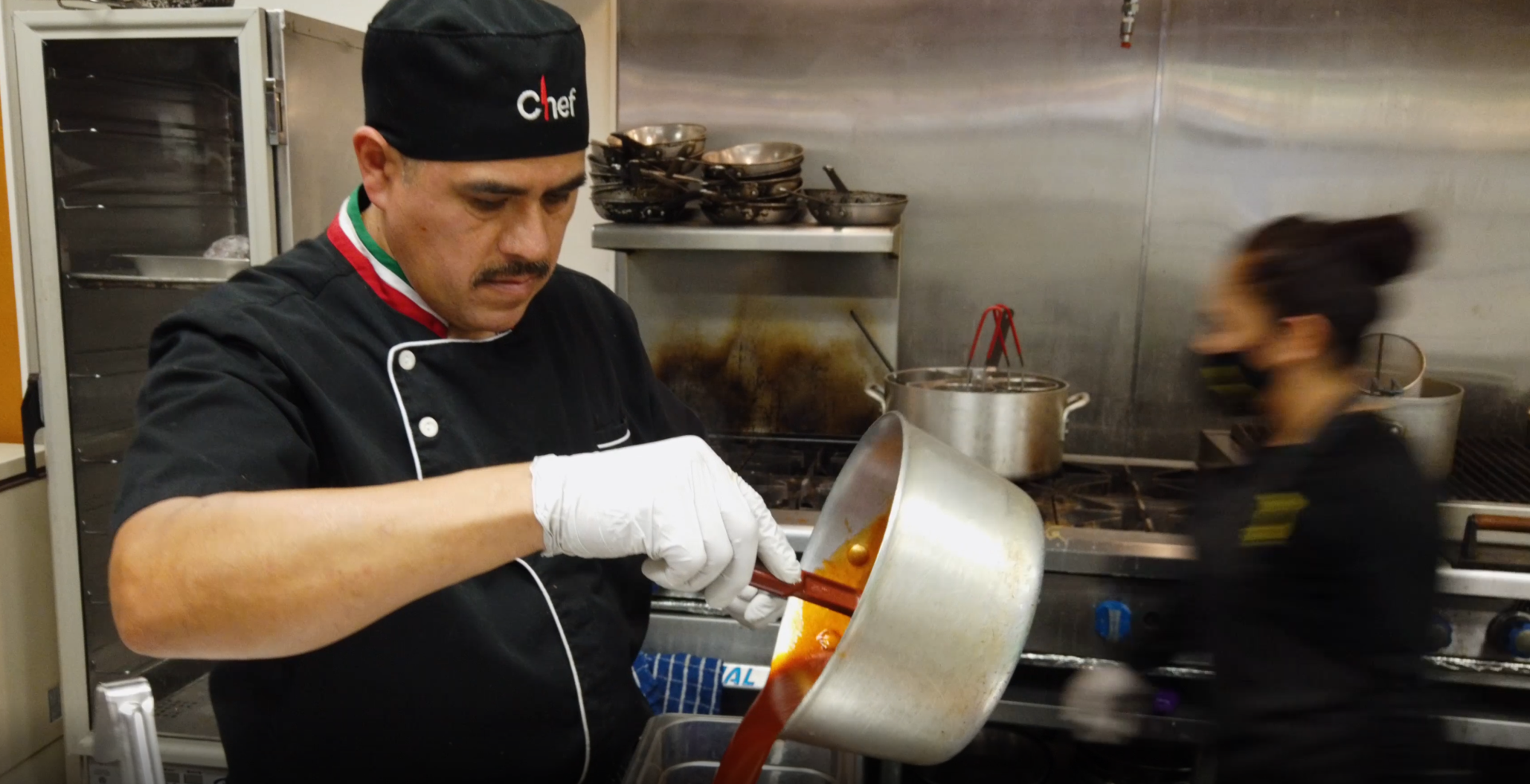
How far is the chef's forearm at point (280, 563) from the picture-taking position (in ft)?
2.75

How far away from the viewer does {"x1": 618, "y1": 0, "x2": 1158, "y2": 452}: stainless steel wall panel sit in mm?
2533

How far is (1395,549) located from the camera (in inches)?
54.3

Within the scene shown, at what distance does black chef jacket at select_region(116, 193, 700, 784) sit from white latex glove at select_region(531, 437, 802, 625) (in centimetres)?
25

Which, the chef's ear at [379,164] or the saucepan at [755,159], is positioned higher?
the saucepan at [755,159]

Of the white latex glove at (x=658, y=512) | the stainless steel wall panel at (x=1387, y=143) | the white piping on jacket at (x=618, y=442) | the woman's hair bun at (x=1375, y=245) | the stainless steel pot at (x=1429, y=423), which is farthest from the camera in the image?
the stainless steel wall panel at (x=1387, y=143)

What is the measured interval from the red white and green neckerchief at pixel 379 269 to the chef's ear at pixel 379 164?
5cm

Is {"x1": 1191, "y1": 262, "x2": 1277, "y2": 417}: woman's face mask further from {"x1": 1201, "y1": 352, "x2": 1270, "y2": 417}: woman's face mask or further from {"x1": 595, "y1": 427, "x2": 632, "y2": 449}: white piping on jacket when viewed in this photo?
{"x1": 595, "y1": 427, "x2": 632, "y2": 449}: white piping on jacket

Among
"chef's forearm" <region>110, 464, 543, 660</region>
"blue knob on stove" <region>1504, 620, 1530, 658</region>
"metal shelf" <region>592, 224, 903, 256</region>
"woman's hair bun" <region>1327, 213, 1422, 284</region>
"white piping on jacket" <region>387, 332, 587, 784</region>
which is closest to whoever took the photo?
"chef's forearm" <region>110, 464, 543, 660</region>

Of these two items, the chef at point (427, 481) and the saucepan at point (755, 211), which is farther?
the saucepan at point (755, 211)

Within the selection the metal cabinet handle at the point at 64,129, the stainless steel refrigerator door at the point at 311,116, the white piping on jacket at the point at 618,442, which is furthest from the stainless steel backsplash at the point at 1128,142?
the white piping on jacket at the point at 618,442

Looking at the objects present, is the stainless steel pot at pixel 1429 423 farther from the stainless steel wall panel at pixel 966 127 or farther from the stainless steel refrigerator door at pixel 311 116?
the stainless steel refrigerator door at pixel 311 116

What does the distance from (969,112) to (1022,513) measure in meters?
1.74

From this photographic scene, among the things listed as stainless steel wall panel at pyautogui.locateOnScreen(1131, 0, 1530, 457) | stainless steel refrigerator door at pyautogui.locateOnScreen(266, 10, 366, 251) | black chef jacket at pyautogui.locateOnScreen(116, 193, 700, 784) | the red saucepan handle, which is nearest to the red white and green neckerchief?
black chef jacket at pyautogui.locateOnScreen(116, 193, 700, 784)

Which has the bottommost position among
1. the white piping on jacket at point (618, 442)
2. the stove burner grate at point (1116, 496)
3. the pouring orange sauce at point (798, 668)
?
the stove burner grate at point (1116, 496)
